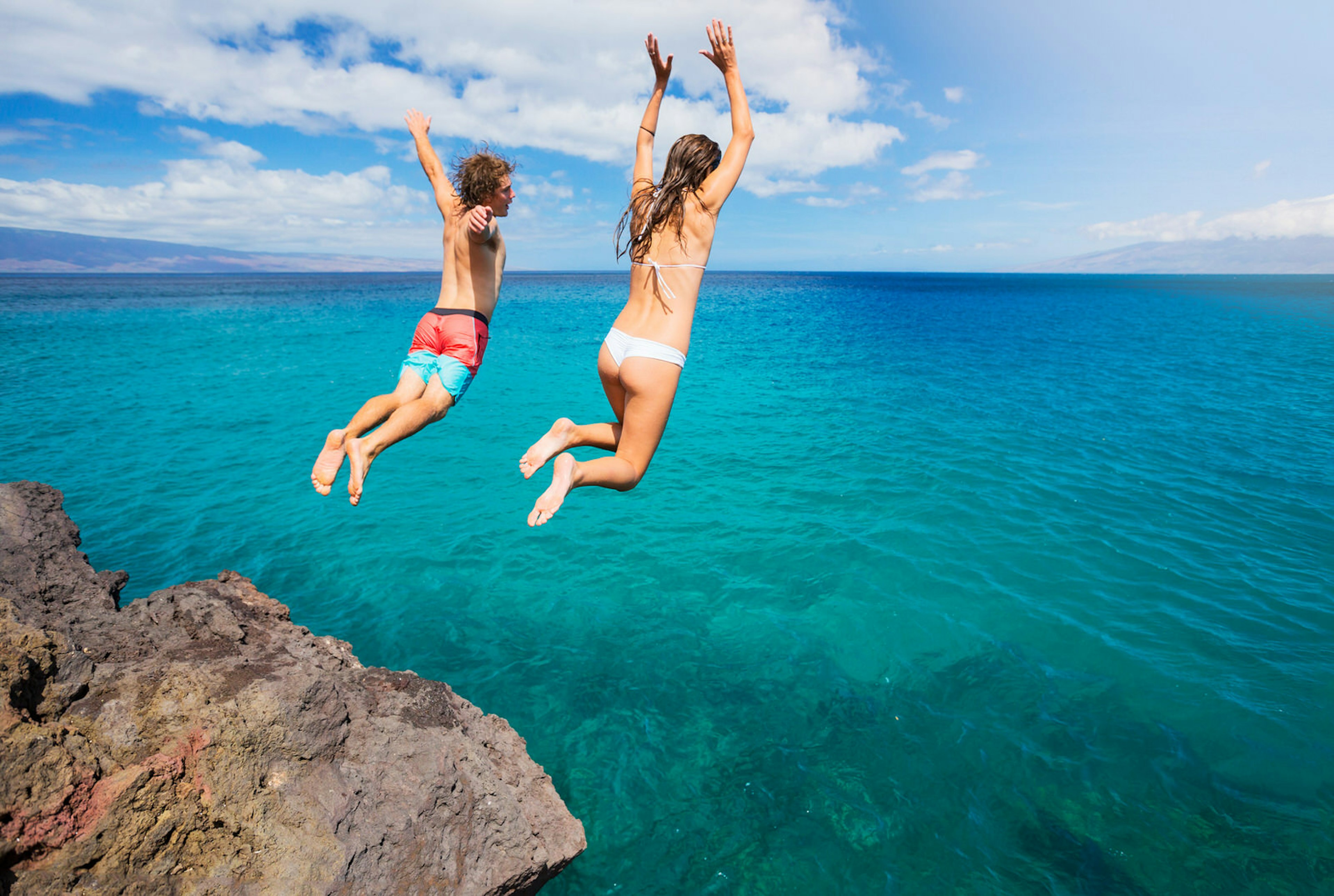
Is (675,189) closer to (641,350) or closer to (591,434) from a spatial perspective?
(641,350)

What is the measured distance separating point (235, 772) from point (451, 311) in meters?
3.46

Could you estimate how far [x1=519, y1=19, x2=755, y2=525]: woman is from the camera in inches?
155

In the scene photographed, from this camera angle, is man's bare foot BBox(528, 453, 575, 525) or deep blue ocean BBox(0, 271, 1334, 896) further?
deep blue ocean BBox(0, 271, 1334, 896)

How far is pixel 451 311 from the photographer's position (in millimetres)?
5234

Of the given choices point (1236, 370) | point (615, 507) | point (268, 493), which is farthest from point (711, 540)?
point (1236, 370)

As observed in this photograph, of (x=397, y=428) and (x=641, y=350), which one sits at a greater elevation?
(x=641, y=350)

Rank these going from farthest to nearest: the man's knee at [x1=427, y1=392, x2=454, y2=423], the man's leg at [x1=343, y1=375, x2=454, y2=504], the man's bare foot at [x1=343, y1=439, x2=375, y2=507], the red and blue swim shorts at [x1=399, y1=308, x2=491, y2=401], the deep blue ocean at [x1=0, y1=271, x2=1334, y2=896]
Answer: the deep blue ocean at [x1=0, y1=271, x2=1334, y2=896], the red and blue swim shorts at [x1=399, y1=308, x2=491, y2=401], the man's knee at [x1=427, y1=392, x2=454, y2=423], the man's leg at [x1=343, y1=375, x2=454, y2=504], the man's bare foot at [x1=343, y1=439, x2=375, y2=507]

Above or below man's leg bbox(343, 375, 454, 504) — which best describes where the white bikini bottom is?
above

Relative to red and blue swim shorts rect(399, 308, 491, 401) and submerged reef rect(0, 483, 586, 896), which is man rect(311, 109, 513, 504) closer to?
red and blue swim shorts rect(399, 308, 491, 401)

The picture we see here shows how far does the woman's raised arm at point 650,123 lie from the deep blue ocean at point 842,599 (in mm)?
5931

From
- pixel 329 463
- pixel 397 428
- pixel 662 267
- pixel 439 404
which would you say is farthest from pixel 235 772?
pixel 662 267

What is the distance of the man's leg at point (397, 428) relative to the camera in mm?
4478

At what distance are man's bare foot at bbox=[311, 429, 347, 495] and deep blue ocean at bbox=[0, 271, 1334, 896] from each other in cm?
416

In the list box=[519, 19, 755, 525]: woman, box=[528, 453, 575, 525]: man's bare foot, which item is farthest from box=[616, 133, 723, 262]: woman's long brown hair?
box=[528, 453, 575, 525]: man's bare foot
